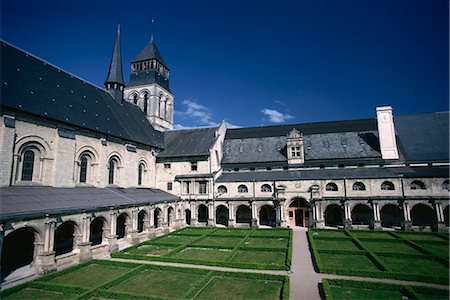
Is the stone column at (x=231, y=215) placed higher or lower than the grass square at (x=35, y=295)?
higher

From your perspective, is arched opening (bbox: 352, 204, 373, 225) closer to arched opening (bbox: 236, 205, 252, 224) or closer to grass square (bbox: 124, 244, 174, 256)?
arched opening (bbox: 236, 205, 252, 224)

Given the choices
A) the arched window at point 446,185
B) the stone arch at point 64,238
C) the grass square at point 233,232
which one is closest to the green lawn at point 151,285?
the stone arch at point 64,238

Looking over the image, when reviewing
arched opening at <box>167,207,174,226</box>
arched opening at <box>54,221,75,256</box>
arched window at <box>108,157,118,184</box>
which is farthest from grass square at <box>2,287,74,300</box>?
arched opening at <box>167,207,174,226</box>

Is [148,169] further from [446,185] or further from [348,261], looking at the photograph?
[446,185]

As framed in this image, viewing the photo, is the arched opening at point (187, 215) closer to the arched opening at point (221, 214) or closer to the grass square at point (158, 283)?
the arched opening at point (221, 214)

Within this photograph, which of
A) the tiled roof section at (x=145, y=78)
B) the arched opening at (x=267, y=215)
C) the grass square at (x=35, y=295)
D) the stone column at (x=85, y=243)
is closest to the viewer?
the grass square at (x=35, y=295)

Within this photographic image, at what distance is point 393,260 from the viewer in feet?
49.3

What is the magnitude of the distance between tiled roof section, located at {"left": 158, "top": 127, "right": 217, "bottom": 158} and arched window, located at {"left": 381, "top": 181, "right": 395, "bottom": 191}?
23215mm

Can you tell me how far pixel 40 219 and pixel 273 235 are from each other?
2146 cm

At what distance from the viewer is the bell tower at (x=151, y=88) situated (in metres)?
50.2

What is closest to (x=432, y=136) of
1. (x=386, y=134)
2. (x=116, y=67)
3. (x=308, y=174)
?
(x=308, y=174)

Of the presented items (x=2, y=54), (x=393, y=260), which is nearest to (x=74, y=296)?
(x=393, y=260)

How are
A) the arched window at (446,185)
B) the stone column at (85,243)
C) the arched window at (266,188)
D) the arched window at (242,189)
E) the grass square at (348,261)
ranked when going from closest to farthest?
the arched window at (446,185), the grass square at (348,261), the stone column at (85,243), the arched window at (266,188), the arched window at (242,189)

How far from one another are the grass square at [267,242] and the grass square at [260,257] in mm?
1656
